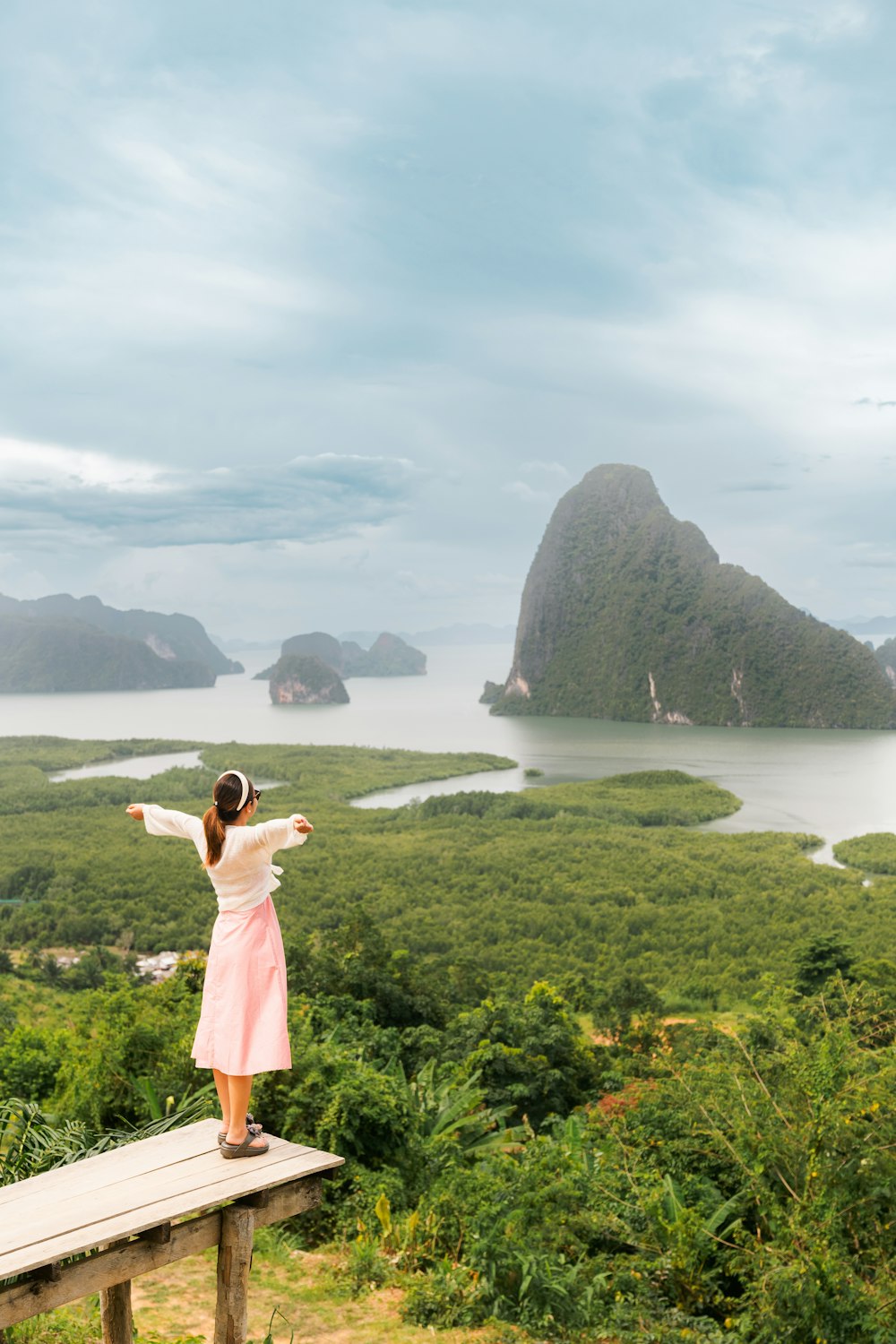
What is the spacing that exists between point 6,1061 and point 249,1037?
3.57 meters

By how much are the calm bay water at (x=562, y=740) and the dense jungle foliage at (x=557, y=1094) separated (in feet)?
36.6

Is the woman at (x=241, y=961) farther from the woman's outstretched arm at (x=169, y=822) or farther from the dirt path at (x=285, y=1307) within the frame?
the dirt path at (x=285, y=1307)

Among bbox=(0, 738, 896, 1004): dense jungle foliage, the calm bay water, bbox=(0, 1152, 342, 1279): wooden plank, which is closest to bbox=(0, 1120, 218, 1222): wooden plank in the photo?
bbox=(0, 1152, 342, 1279): wooden plank

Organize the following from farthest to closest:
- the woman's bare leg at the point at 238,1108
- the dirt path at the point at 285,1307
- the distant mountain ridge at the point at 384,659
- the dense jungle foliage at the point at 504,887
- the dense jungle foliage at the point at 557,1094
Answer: the distant mountain ridge at the point at 384,659
the dense jungle foliage at the point at 504,887
the dense jungle foliage at the point at 557,1094
the dirt path at the point at 285,1307
the woman's bare leg at the point at 238,1108

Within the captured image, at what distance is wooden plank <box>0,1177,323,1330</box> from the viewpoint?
165 cm

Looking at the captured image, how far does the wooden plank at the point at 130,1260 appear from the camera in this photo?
1653mm

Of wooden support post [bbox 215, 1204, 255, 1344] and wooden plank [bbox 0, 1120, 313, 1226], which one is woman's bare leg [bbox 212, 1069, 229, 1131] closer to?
wooden plank [bbox 0, 1120, 313, 1226]

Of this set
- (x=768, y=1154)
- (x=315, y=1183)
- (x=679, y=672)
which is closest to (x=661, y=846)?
(x=768, y=1154)

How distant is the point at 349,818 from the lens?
24.8 metres

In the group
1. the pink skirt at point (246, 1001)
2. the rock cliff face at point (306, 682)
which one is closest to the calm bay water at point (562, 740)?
the rock cliff face at point (306, 682)

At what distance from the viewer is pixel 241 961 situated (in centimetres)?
209

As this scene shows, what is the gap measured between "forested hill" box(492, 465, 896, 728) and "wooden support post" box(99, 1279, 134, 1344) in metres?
54.3

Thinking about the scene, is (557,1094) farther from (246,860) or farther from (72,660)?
(72,660)

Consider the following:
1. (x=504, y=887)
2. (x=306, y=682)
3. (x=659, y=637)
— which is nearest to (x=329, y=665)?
(x=306, y=682)
